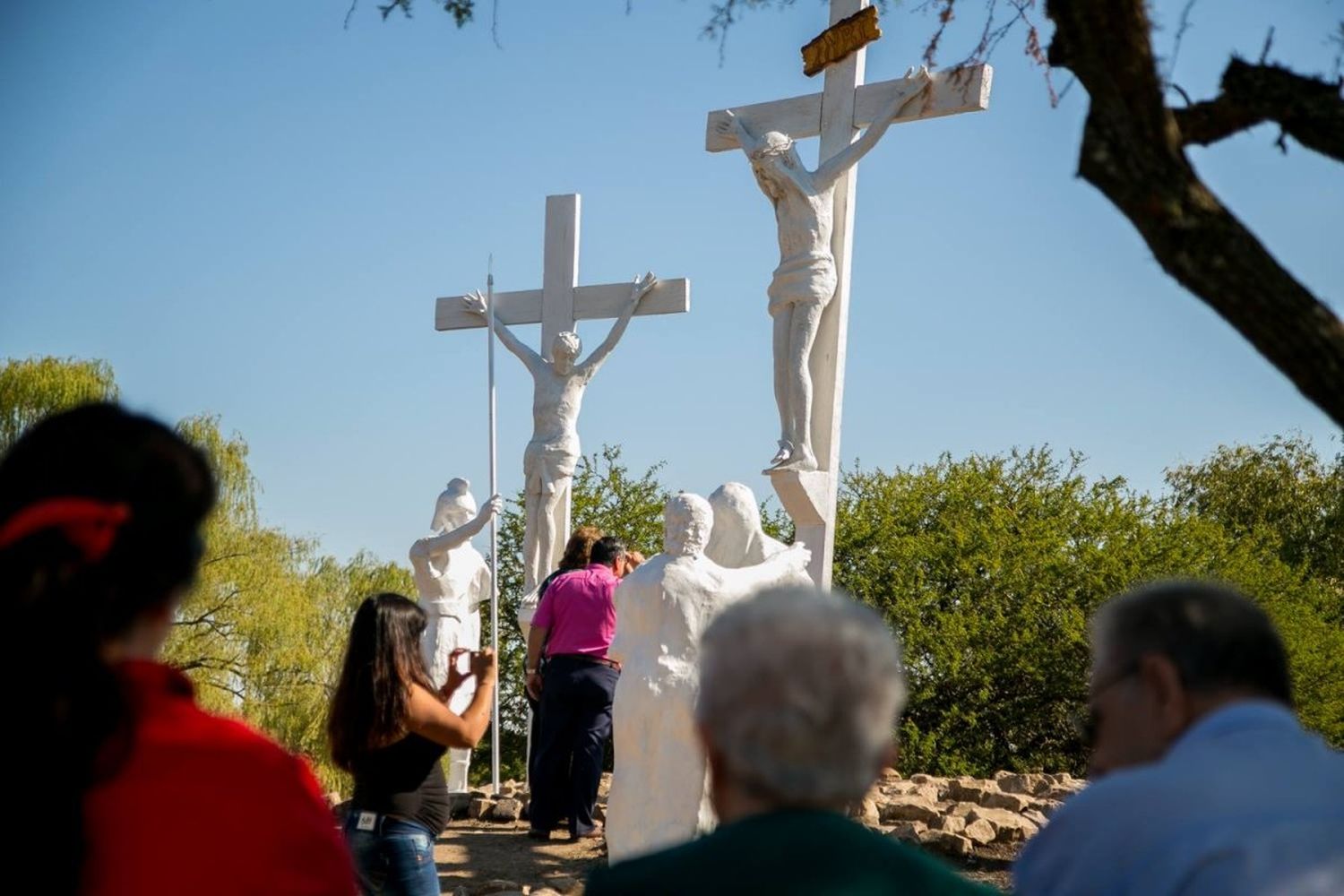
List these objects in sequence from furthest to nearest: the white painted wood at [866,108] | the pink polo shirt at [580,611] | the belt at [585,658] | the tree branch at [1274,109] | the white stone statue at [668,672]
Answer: the white painted wood at [866,108] → the belt at [585,658] → the pink polo shirt at [580,611] → the white stone statue at [668,672] → the tree branch at [1274,109]

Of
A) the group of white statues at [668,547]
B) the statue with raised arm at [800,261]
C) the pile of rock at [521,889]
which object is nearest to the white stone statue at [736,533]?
the group of white statues at [668,547]

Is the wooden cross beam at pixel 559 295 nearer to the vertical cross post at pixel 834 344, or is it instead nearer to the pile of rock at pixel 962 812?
the vertical cross post at pixel 834 344

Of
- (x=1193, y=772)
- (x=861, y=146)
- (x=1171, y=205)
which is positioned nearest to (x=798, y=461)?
(x=861, y=146)

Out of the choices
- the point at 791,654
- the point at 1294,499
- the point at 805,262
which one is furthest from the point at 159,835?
the point at 1294,499

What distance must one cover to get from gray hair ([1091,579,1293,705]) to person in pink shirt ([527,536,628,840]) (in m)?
6.68

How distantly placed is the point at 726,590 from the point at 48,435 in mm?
5449

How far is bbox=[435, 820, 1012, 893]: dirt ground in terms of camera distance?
8.91m

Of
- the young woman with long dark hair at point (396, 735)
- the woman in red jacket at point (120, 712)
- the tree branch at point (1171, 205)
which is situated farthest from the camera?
the young woman with long dark hair at point (396, 735)

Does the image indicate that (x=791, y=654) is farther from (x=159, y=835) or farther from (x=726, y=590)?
(x=726, y=590)

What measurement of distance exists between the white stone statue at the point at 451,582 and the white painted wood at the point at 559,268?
4.59 feet

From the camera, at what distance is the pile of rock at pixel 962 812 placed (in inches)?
366

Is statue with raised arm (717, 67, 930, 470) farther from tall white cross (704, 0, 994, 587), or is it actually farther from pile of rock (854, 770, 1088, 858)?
pile of rock (854, 770, 1088, 858)

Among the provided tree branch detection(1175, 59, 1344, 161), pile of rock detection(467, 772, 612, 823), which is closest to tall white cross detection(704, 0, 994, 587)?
pile of rock detection(467, 772, 612, 823)

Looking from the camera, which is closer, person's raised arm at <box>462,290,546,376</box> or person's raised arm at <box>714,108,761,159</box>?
person's raised arm at <box>714,108,761,159</box>
